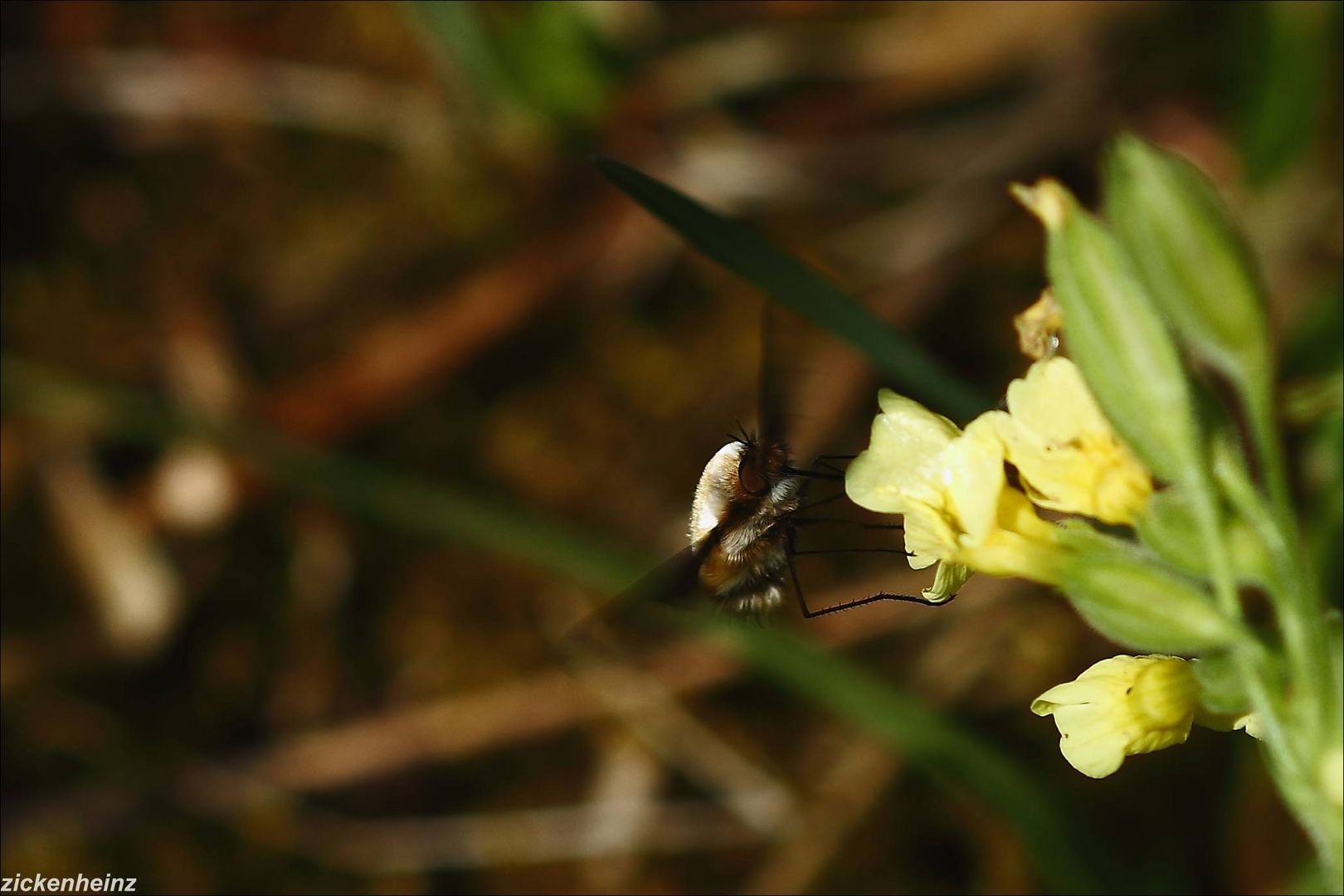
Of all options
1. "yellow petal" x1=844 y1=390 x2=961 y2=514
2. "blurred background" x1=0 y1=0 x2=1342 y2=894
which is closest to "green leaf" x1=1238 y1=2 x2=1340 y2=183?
"blurred background" x1=0 y1=0 x2=1342 y2=894

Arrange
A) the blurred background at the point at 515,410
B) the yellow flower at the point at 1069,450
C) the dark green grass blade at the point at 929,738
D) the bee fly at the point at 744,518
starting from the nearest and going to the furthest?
the yellow flower at the point at 1069,450 → the bee fly at the point at 744,518 → the dark green grass blade at the point at 929,738 → the blurred background at the point at 515,410

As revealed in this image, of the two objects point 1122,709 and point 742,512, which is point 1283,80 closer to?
point 742,512

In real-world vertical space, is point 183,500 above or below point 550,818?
above

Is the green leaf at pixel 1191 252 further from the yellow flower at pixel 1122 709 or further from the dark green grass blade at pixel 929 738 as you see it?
the dark green grass blade at pixel 929 738

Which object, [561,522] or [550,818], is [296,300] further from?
[550,818]

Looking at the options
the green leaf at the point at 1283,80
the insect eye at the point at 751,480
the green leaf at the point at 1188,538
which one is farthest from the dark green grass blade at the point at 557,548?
the green leaf at the point at 1283,80

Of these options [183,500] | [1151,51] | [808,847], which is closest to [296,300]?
[183,500]

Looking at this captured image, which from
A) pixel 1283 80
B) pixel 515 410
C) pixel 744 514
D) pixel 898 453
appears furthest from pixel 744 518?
pixel 1283 80

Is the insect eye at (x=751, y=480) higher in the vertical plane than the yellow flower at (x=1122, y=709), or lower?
higher
